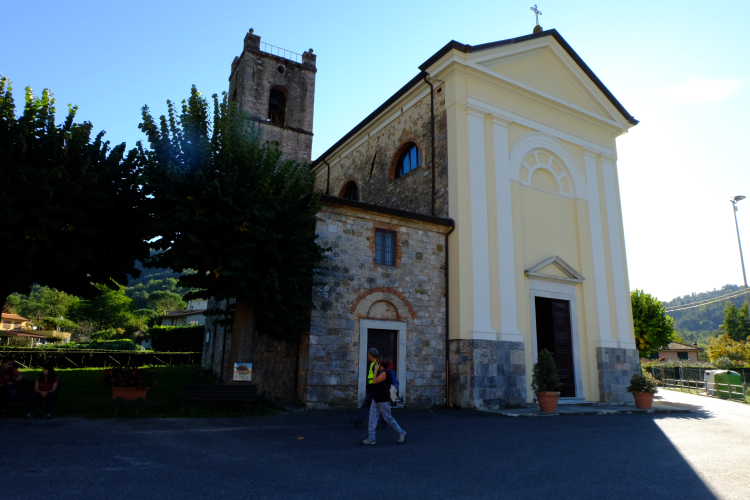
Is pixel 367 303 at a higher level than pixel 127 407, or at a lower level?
higher

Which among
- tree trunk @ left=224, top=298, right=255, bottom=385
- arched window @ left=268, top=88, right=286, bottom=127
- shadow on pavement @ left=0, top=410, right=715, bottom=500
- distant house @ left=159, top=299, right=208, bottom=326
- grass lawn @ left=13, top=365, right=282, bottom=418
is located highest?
arched window @ left=268, top=88, right=286, bottom=127

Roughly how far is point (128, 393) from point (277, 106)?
16.8 m

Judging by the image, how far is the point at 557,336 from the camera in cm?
1508

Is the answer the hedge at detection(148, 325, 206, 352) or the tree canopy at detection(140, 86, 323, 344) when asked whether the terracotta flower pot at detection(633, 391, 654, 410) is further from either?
the hedge at detection(148, 325, 206, 352)

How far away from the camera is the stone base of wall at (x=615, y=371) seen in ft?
49.4

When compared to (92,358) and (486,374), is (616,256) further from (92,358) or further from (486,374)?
(92,358)

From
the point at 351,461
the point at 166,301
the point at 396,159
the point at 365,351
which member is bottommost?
the point at 351,461

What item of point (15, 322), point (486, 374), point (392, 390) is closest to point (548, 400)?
point (486, 374)

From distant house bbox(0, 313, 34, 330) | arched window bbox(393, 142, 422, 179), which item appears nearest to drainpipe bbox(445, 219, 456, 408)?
arched window bbox(393, 142, 422, 179)

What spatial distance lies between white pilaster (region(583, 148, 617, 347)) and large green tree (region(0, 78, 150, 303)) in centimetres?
1345

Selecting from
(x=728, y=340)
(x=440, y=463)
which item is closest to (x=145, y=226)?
(x=440, y=463)

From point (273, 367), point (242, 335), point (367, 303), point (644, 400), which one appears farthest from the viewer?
point (644, 400)

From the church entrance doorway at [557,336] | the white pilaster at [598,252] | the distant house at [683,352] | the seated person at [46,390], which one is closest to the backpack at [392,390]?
the seated person at [46,390]

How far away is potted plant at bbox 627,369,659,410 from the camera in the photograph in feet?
45.6
